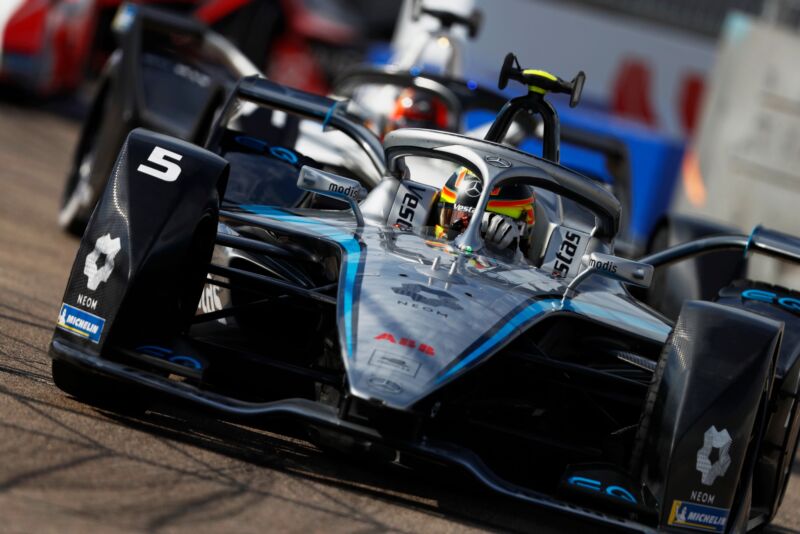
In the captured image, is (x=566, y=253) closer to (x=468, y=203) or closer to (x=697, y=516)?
(x=468, y=203)

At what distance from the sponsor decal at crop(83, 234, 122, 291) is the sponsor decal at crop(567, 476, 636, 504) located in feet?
5.73

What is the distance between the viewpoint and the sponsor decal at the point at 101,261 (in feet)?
16.1

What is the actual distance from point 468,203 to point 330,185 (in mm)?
592

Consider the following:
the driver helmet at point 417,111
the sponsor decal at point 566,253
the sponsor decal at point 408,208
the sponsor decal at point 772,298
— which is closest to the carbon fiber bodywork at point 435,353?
the sponsor decal at point 408,208

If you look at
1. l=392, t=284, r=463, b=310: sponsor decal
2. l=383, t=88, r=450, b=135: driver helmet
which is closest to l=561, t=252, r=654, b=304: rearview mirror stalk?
l=392, t=284, r=463, b=310: sponsor decal

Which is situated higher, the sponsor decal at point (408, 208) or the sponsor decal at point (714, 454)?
the sponsor decal at point (408, 208)

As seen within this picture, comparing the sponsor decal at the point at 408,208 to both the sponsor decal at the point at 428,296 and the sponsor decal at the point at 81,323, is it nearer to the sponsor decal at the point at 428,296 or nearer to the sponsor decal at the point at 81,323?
the sponsor decal at the point at 428,296

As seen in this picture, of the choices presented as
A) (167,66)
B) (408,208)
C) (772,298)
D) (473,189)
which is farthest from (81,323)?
(167,66)

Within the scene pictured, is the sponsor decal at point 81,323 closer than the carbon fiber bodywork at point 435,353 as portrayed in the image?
No

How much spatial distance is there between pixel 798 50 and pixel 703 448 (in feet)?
36.8

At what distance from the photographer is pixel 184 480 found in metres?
4.37

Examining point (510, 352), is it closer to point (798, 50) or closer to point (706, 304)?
point (706, 304)


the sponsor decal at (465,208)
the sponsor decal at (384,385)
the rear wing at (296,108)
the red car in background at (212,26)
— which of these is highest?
the red car in background at (212,26)

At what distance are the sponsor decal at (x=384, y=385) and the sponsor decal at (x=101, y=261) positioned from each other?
1.03 m
